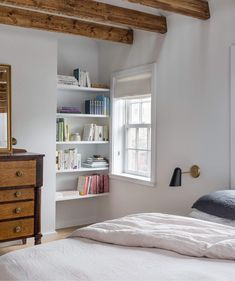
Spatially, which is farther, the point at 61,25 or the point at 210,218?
the point at 61,25

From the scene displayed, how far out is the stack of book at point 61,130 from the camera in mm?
4449

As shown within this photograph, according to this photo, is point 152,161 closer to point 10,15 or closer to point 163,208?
point 163,208

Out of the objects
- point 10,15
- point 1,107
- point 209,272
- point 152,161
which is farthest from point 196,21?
point 209,272

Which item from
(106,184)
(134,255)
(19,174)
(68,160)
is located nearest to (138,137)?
(106,184)

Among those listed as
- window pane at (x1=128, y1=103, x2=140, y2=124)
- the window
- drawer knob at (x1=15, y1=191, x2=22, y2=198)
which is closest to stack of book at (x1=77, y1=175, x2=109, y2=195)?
the window

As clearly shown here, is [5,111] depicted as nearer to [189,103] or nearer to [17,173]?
[17,173]

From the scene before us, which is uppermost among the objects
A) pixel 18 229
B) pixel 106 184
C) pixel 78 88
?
pixel 78 88

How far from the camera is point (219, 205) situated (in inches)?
100

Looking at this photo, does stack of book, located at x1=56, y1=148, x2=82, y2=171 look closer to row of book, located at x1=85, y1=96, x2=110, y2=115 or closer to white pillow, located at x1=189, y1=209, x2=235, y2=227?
row of book, located at x1=85, y1=96, x2=110, y2=115

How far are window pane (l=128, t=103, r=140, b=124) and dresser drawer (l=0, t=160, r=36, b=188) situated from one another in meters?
1.48

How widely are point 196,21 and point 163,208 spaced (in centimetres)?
197

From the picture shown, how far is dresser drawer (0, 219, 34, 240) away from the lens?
11.5 ft

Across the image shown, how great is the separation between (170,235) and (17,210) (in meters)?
2.16

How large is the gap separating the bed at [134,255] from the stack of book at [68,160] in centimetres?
238
